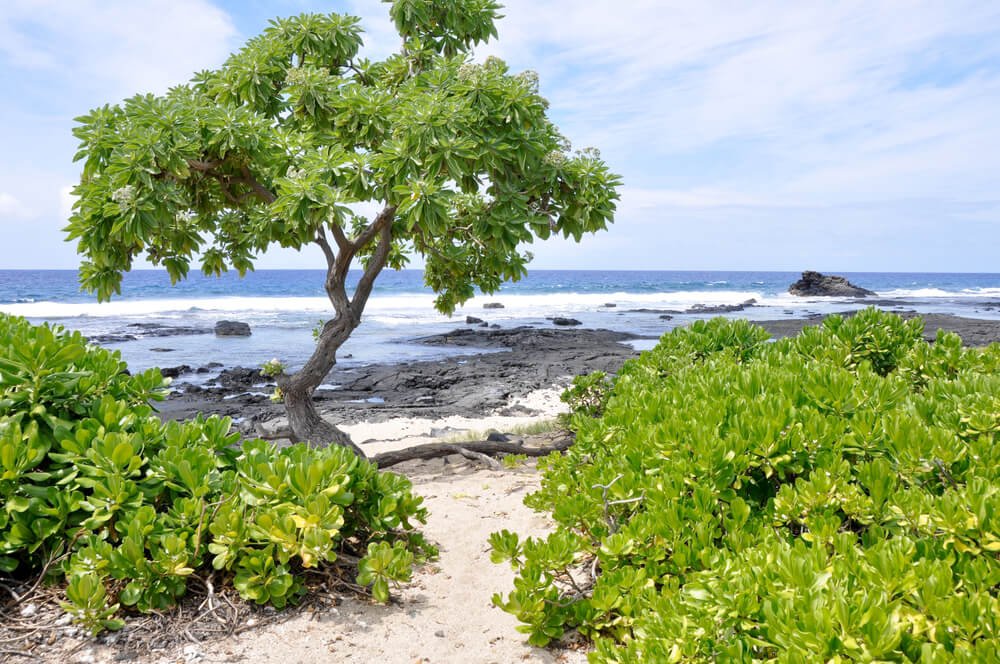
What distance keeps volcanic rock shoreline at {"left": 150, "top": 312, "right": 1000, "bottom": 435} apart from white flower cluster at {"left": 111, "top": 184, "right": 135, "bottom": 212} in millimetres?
4310

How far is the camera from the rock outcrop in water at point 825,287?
180ft

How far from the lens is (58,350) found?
3502mm

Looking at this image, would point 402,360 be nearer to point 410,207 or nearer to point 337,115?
point 337,115

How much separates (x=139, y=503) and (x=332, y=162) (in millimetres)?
2996

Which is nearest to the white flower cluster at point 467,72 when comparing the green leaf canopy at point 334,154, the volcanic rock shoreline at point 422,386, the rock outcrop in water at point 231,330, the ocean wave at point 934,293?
the green leaf canopy at point 334,154

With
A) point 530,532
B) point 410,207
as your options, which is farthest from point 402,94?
point 530,532

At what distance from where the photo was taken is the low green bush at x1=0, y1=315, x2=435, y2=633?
3.06 meters

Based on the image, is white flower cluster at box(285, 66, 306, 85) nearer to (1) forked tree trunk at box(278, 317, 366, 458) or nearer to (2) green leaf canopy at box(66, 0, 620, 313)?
(2) green leaf canopy at box(66, 0, 620, 313)

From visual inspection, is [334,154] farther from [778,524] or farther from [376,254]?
[778,524]

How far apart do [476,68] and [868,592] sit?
4.84 m

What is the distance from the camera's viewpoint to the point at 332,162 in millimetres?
5148

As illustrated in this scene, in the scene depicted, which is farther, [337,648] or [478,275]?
[478,275]

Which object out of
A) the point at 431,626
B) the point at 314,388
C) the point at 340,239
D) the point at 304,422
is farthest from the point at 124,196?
the point at 431,626

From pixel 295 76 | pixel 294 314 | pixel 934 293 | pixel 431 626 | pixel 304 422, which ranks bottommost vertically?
pixel 431 626
